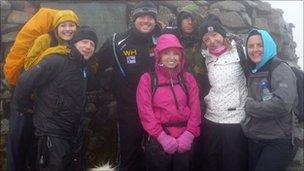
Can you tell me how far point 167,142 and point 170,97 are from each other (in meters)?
0.63

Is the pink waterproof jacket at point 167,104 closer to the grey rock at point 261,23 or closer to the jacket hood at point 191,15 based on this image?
the jacket hood at point 191,15

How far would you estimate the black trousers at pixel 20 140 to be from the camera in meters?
5.86

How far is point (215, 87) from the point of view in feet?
19.2

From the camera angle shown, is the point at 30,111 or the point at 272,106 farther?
the point at 30,111

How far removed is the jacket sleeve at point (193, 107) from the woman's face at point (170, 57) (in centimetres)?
29

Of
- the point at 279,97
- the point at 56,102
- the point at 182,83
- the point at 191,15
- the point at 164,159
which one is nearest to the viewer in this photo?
the point at 279,97

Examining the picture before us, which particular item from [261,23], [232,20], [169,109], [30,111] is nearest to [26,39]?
[30,111]

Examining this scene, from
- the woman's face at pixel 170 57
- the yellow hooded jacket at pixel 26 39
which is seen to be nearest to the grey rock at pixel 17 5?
the yellow hooded jacket at pixel 26 39

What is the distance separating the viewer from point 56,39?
5.95 metres

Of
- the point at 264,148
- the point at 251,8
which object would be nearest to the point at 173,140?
the point at 264,148

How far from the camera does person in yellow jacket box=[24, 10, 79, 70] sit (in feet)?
18.5

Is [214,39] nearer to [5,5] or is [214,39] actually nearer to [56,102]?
[56,102]

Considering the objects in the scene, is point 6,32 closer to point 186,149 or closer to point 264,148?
point 186,149

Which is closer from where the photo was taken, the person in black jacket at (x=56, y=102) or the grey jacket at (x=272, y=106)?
the grey jacket at (x=272, y=106)
